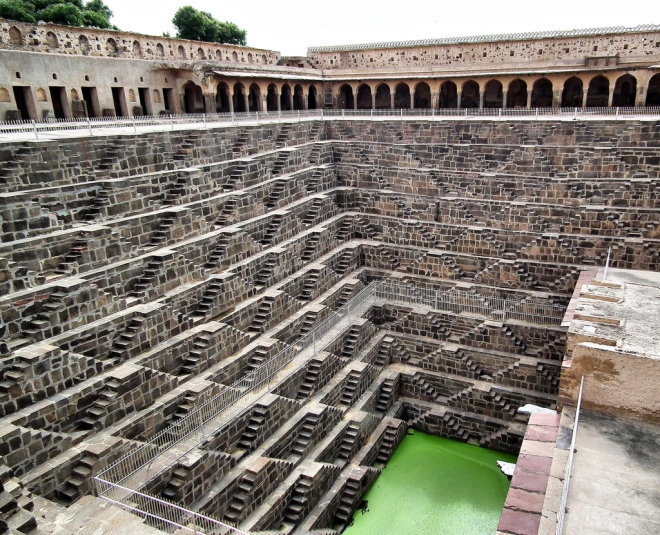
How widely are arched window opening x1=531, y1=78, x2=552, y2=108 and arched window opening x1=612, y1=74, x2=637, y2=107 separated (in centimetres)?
351

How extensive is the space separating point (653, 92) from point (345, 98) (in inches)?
→ 727

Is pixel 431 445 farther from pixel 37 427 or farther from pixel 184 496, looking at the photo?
pixel 37 427

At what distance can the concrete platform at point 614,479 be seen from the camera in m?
6.73

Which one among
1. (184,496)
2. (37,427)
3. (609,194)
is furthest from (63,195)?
(609,194)

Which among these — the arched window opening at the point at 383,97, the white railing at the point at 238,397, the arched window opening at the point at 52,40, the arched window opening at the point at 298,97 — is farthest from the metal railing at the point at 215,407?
the arched window opening at the point at 383,97

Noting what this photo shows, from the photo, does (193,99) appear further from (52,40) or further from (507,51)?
(507,51)

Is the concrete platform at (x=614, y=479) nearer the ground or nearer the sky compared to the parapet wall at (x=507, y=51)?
nearer the ground

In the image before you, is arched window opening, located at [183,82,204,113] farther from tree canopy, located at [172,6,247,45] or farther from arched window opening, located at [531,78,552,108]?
tree canopy, located at [172,6,247,45]

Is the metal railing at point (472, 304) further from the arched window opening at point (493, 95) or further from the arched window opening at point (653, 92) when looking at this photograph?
the arched window opening at point (493, 95)

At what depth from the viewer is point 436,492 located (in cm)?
1402

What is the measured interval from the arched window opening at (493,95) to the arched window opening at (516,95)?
0.47 meters

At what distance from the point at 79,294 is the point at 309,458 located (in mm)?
6831

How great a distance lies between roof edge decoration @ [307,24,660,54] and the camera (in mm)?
28856

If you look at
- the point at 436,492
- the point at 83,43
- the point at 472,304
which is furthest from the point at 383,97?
the point at 436,492
